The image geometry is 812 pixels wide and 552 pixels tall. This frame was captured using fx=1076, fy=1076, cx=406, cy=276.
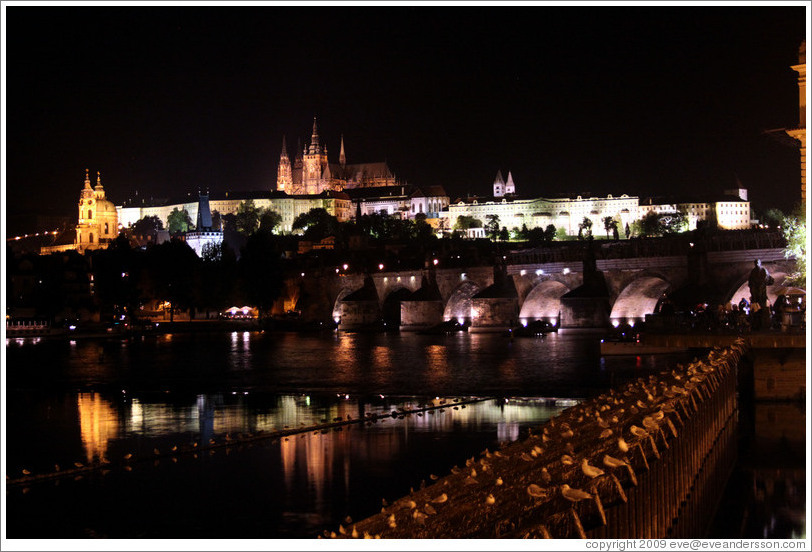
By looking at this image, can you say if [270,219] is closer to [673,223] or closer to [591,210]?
[591,210]

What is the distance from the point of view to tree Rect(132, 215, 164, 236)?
614ft

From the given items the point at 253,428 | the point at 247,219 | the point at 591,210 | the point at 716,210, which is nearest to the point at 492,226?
the point at 591,210

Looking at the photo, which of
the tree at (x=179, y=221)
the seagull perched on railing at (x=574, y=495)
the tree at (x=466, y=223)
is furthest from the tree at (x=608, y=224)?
the seagull perched on railing at (x=574, y=495)

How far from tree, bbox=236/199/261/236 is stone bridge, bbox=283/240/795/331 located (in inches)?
3314

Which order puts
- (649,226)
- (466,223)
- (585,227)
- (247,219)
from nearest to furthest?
(649,226)
(585,227)
(466,223)
(247,219)

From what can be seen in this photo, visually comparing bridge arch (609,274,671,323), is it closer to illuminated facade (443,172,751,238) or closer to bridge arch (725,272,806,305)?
bridge arch (725,272,806,305)

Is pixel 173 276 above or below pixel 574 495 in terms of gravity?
above

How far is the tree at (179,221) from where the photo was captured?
17988cm

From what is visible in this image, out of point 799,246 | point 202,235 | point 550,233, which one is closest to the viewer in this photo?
point 799,246

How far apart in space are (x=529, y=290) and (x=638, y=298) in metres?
8.32

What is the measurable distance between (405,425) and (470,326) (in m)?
48.6

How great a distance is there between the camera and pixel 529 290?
6825 centimetres

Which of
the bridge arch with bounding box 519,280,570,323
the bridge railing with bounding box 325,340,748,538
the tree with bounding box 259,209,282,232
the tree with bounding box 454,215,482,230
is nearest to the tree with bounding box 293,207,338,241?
the tree with bounding box 259,209,282,232

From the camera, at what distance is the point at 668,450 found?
416 inches
